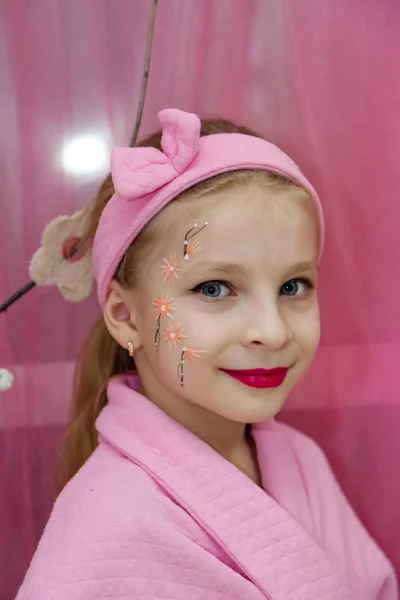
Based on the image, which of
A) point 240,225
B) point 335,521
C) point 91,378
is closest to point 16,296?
point 91,378

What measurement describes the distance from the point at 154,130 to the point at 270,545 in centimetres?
65

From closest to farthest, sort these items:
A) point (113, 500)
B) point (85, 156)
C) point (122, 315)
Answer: point (113, 500) → point (122, 315) → point (85, 156)

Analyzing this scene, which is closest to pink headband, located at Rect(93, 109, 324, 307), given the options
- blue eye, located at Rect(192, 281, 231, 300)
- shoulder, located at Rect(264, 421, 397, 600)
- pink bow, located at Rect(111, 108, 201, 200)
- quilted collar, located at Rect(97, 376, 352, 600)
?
pink bow, located at Rect(111, 108, 201, 200)

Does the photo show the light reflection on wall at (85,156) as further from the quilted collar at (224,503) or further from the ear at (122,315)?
the quilted collar at (224,503)

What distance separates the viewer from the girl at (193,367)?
28.9 inches

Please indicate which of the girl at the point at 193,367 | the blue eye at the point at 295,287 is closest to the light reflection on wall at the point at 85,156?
the girl at the point at 193,367

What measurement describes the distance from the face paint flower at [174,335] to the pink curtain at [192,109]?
12.5 inches

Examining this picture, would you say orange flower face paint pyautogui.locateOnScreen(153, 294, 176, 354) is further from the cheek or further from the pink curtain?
the pink curtain

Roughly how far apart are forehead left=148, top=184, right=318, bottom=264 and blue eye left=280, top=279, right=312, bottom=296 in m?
0.04

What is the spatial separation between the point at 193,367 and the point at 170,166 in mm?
250

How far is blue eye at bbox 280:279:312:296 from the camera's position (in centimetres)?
83

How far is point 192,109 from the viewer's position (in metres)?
1.03

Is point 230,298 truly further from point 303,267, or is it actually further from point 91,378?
point 91,378

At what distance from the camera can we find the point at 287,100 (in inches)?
40.9
